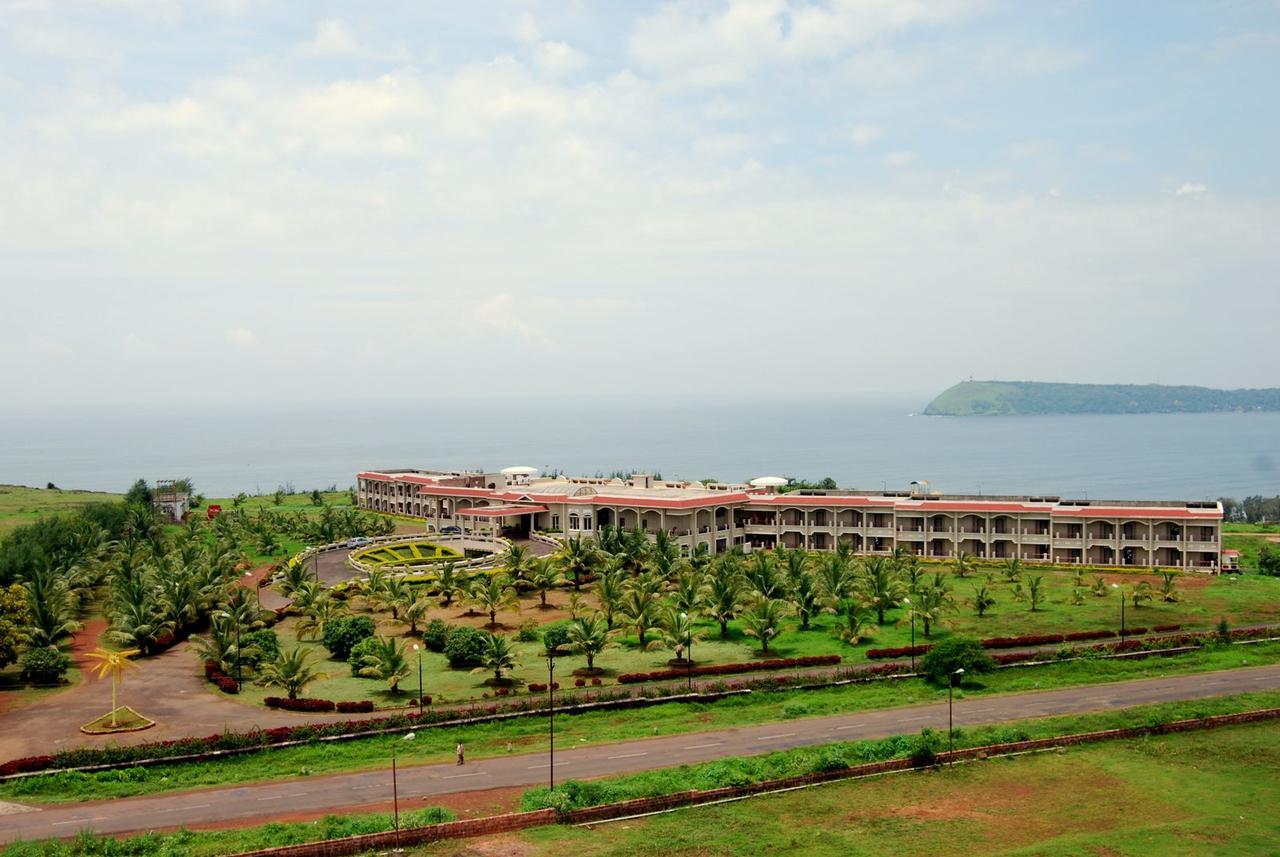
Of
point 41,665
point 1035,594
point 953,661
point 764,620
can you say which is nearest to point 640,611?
point 764,620

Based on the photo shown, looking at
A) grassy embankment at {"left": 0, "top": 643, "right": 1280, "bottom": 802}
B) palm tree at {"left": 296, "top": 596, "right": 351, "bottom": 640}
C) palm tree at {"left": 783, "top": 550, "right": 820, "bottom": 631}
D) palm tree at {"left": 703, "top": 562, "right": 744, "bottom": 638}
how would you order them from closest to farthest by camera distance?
grassy embankment at {"left": 0, "top": 643, "right": 1280, "bottom": 802} < palm tree at {"left": 296, "top": 596, "right": 351, "bottom": 640} < palm tree at {"left": 703, "top": 562, "right": 744, "bottom": 638} < palm tree at {"left": 783, "top": 550, "right": 820, "bottom": 631}

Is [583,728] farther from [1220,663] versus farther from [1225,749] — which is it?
[1220,663]

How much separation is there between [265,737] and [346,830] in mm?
12139

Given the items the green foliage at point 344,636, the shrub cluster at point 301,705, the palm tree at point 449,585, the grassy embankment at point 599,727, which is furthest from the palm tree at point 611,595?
the shrub cluster at point 301,705

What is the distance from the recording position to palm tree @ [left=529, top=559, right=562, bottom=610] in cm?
7800

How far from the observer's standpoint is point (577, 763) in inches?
1797

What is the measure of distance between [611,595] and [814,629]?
1383 centimetres

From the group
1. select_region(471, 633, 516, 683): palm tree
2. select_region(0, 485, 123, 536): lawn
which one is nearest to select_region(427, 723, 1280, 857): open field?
select_region(471, 633, 516, 683): palm tree

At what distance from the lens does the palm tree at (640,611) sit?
64812 mm

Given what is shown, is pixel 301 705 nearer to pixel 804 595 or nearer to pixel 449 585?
pixel 449 585

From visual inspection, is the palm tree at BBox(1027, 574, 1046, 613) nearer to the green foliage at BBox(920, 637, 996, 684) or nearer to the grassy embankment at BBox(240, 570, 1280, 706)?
the grassy embankment at BBox(240, 570, 1280, 706)

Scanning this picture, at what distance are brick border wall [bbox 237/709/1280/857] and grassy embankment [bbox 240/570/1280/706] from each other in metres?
15.1

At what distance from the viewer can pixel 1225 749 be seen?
156ft

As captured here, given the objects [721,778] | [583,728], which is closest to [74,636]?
[583,728]
